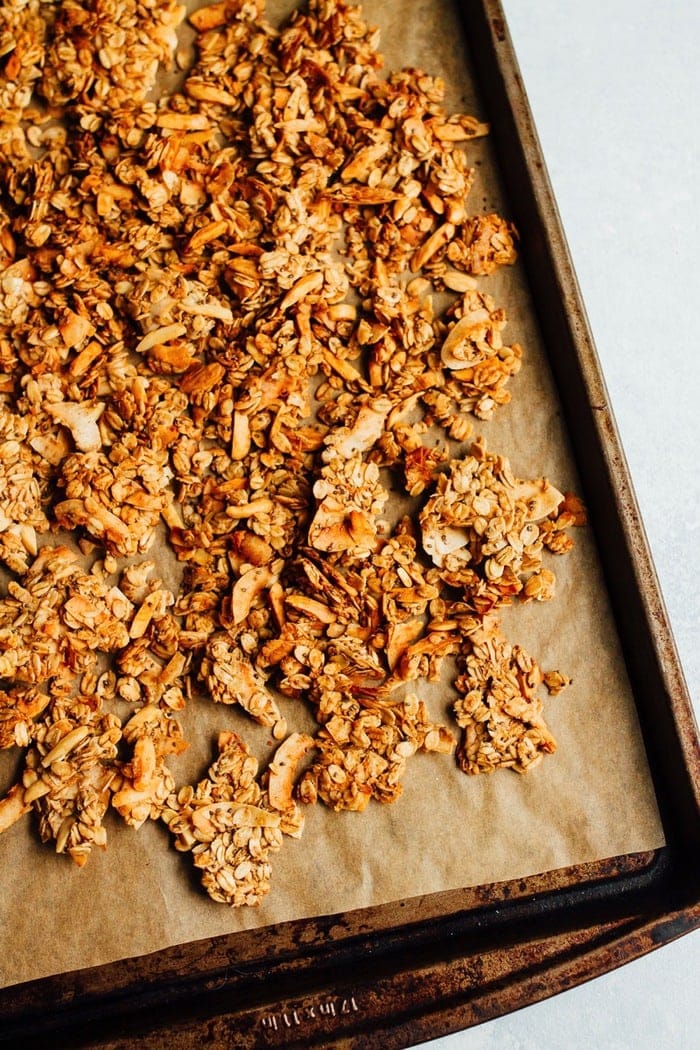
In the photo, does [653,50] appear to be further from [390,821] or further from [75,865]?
[75,865]

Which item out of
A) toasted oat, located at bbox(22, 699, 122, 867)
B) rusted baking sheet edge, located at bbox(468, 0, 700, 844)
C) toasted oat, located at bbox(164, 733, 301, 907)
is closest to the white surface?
rusted baking sheet edge, located at bbox(468, 0, 700, 844)

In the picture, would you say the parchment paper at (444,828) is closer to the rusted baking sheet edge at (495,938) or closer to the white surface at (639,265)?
the rusted baking sheet edge at (495,938)

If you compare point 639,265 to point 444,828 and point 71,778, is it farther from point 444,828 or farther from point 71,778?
point 71,778

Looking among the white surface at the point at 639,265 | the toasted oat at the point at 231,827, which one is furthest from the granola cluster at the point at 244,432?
the white surface at the point at 639,265

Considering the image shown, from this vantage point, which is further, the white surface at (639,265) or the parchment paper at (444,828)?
the white surface at (639,265)

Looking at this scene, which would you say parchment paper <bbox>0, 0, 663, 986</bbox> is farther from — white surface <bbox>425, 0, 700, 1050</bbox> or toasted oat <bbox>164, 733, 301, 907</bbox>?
white surface <bbox>425, 0, 700, 1050</bbox>

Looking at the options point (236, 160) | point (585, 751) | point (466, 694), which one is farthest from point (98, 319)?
point (585, 751)
